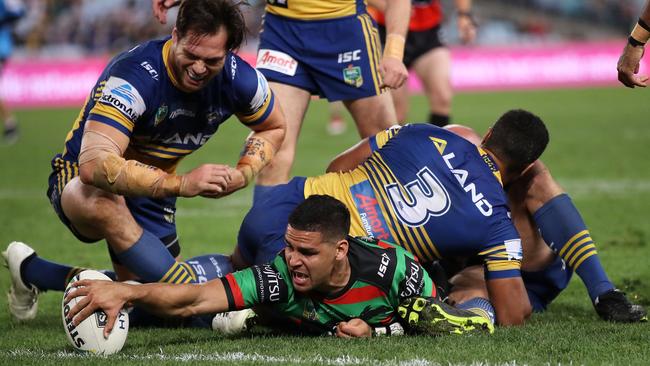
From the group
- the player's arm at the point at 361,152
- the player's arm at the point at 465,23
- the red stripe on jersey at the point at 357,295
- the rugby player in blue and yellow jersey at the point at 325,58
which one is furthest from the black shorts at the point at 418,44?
the red stripe on jersey at the point at 357,295

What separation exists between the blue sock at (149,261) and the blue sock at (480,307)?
158 centimetres

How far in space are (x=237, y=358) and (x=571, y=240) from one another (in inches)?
92.3

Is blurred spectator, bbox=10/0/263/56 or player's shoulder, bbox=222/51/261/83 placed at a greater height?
player's shoulder, bbox=222/51/261/83

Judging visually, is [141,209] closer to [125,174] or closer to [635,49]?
[125,174]

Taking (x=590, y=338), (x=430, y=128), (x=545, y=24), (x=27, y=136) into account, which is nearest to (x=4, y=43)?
(x=27, y=136)

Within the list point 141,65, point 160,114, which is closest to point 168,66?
point 141,65

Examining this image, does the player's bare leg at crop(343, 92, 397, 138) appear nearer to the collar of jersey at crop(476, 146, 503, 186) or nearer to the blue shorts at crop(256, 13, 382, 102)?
the blue shorts at crop(256, 13, 382, 102)

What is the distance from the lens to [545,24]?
31.0 meters

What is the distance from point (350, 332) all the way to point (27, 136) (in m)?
14.3

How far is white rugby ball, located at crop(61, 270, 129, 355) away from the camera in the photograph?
4684 millimetres

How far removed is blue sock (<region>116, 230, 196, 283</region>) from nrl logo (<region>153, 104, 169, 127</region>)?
1.98 feet

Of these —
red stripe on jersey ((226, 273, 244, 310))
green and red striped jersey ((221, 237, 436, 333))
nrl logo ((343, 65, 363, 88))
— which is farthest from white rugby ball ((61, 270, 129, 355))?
nrl logo ((343, 65, 363, 88))

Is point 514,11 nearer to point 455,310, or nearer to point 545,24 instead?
point 545,24

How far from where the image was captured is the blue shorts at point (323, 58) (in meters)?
6.98
